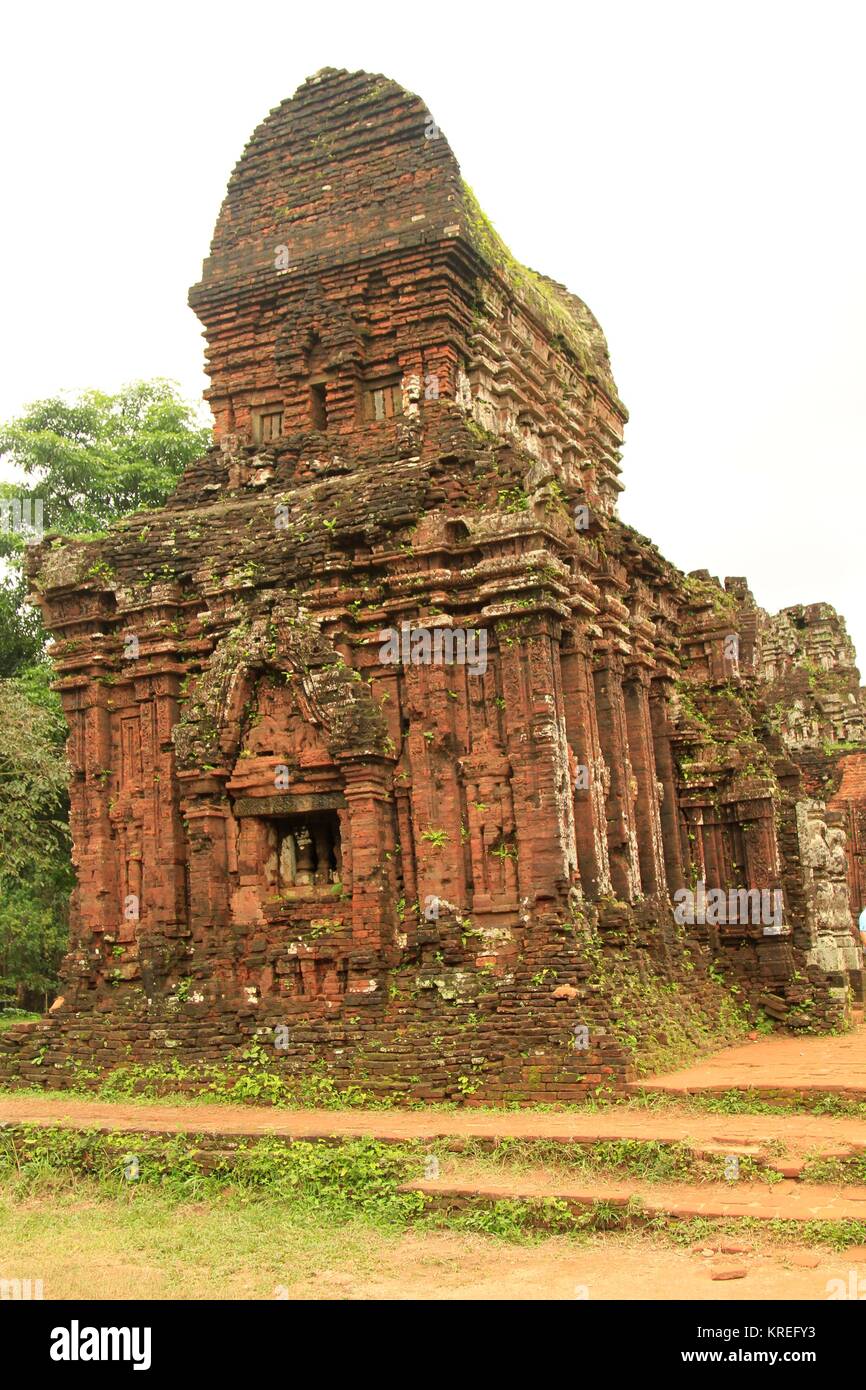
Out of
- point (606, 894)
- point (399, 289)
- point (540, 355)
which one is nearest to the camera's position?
point (606, 894)

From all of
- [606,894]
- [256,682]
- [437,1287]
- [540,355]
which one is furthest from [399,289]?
[437,1287]

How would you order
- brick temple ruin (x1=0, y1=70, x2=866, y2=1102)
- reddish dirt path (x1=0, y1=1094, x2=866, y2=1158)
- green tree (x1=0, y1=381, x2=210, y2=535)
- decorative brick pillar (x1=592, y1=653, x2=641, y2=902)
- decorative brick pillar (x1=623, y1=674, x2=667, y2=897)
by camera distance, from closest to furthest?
reddish dirt path (x1=0, y1=1094, x2=866, y2=1158)
brick temple ruin (x1=0, y1=70, x2=866, y2=1102)
decorative brick pillar (x1=592, y1=653, x2=641, y2=902)
decorative brick pillar (x1=623, y1=674, x2=667, y2=897)
green tree (x1=0, y1=381, x2=210, y2=535)

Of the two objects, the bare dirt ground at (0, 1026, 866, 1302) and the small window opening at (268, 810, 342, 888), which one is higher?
the small window opening at (268, 810, 342, 888)

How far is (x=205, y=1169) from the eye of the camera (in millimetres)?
11805

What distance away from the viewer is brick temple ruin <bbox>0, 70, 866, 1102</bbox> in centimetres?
1487

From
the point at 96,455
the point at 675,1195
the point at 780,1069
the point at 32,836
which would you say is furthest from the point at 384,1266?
the point at 96,455

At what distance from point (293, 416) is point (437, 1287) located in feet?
42.8

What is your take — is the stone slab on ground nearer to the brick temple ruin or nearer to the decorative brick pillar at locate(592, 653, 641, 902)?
the brick temple ruin

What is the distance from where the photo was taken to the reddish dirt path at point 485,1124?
10.9 meters

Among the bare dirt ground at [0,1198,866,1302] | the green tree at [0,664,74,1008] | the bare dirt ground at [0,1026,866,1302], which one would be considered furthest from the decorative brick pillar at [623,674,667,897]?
the green tree at [0,664,74,1008]

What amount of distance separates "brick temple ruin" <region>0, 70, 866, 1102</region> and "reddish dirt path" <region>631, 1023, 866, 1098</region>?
0.74 m

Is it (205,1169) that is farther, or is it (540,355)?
(540,355)

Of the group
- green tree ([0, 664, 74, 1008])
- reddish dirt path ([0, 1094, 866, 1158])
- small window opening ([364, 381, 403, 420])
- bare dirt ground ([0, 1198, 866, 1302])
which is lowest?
bare dirt ground ([0, 1198, 866, 1302])
